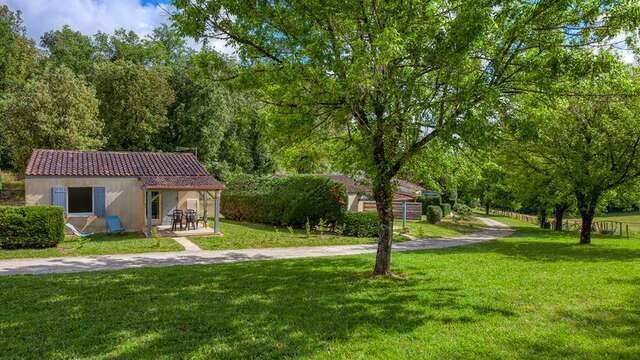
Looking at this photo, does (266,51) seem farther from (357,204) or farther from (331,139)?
(357,204)

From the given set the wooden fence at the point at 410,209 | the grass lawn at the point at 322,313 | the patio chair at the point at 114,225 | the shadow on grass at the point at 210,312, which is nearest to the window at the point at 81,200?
the patio chair at the point at 114,225

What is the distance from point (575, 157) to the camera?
18312 mm

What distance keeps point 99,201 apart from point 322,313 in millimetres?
15703

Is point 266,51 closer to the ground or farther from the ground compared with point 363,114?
farther from the ground

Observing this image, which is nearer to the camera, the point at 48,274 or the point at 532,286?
the point at 532,286

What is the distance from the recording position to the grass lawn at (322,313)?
577 cm

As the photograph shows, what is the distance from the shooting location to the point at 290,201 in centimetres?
2223

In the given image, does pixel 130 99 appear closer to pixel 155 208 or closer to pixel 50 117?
pixel 50 117

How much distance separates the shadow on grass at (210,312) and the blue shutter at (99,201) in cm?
1000

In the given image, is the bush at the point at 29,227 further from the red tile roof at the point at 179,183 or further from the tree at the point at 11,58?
the tree at the point at 11,58

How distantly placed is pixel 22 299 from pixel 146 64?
40188 mm

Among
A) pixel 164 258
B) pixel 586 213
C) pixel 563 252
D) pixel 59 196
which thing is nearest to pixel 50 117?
pixel 59 196

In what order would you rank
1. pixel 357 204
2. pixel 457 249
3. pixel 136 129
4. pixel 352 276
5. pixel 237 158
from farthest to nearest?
pixel 237 158, pixel 136 129, pixel 357 204, pixel 457 249, pixel 352 276

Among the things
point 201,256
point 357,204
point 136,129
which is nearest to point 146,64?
point 136,129
